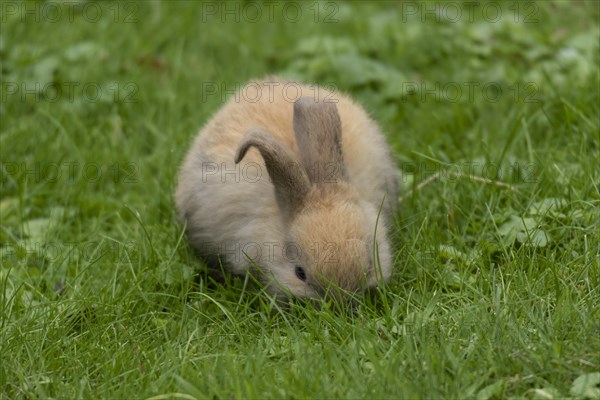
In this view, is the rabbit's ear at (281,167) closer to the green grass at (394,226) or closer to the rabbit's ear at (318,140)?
the rabbit's ear at (318,140)

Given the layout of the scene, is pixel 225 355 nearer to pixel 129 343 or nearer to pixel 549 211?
pixel 129 343

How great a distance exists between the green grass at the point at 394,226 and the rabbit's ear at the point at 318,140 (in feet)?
1.87

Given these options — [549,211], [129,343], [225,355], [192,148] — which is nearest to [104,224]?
[192,148]

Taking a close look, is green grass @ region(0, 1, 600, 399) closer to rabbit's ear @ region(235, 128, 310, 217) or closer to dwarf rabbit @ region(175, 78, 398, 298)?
dwarf rabbit @ region(175, 78, 398, 298)

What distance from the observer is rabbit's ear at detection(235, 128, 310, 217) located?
452cm

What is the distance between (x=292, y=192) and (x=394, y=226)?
79 centimetres

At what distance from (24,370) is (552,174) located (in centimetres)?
294

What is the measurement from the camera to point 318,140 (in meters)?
4.80

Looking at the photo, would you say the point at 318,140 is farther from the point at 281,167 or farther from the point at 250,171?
the point at 250,171

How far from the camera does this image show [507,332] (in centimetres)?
397

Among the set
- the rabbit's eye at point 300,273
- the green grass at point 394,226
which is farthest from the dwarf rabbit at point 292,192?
the green grass at point 394,226

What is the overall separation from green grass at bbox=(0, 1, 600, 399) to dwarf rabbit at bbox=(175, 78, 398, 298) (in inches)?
6.6

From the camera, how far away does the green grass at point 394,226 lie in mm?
3932

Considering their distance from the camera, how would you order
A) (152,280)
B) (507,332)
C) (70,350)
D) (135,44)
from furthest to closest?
(135,44)
(152,280)
(70,350)
(507,332)
